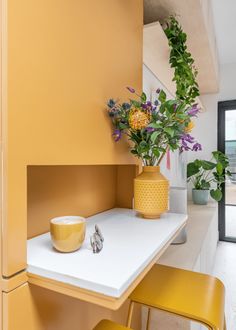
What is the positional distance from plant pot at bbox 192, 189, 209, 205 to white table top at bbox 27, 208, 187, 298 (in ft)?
9.28

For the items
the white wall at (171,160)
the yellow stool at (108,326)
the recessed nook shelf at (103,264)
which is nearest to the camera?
the recessed nook shelf at (103,264)

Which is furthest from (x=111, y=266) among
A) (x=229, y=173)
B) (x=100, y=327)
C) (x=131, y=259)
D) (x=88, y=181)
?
Answer: (x=229, y=173)

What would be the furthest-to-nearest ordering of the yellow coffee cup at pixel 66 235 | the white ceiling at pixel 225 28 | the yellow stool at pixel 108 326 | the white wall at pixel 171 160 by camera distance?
the white ceiling at pixel 225 28, the white wall at pixel 171 160, the yellow stool at pixel 108 326, the yellow coffee cup at pixel 66 235

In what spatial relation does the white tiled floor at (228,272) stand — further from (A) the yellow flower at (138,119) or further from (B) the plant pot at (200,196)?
(A) the yellow flower at (138,119)

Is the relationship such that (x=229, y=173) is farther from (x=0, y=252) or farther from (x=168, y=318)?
(x=0, y=252)

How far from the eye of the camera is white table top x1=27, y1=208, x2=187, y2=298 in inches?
21.1

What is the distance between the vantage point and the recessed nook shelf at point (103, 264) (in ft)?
1.73

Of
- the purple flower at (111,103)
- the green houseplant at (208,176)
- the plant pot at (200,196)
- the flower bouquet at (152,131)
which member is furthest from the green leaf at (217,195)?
the purple flower at (111,103)

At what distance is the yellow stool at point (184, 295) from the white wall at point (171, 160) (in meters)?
1.28

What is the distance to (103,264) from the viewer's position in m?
0.61

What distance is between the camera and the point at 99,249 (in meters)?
0.70

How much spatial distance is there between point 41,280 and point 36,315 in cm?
14

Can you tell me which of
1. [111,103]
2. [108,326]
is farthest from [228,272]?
[111,103]

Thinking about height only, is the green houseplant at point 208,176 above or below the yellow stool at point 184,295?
above
